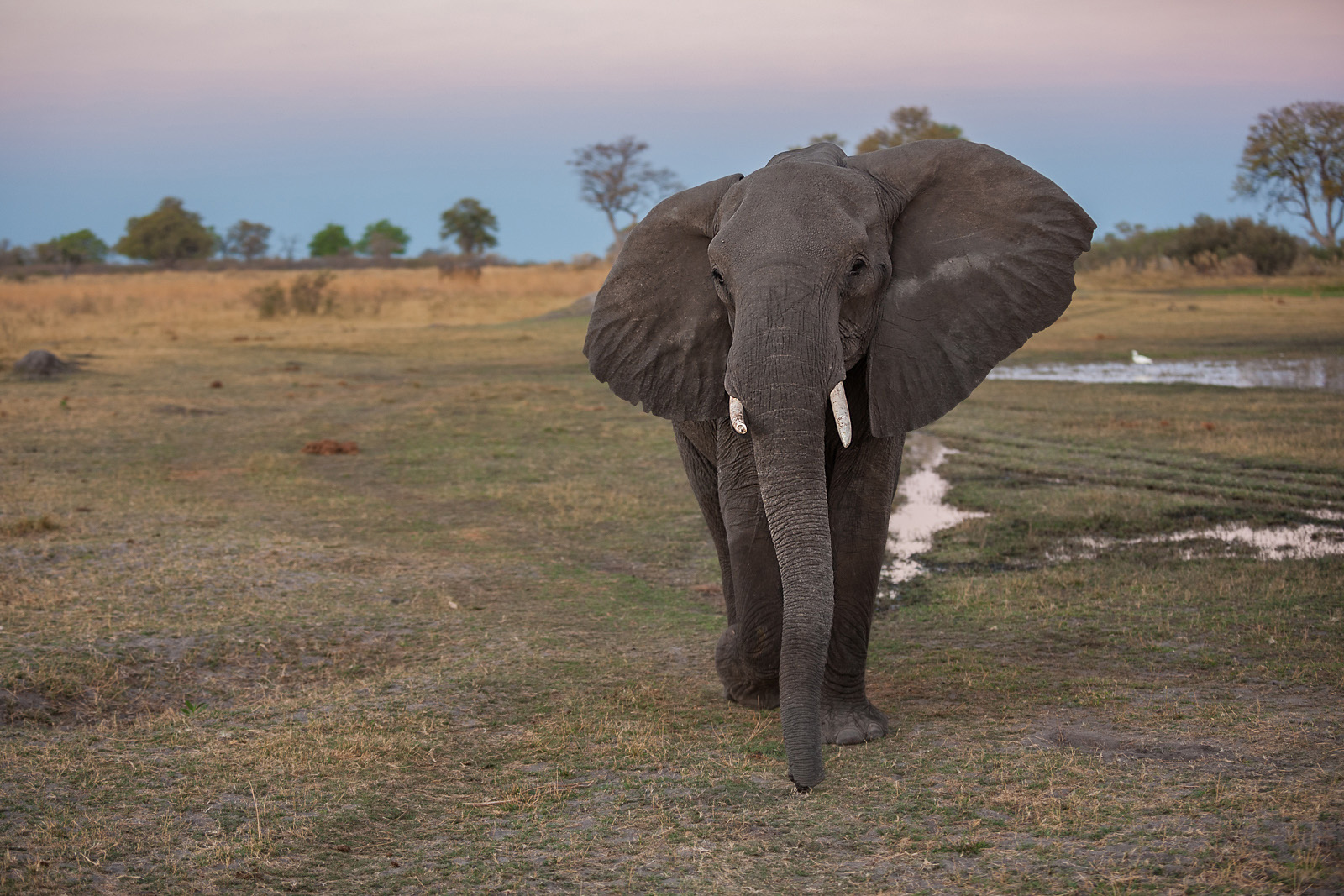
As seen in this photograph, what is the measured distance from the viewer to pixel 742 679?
17.9 feet

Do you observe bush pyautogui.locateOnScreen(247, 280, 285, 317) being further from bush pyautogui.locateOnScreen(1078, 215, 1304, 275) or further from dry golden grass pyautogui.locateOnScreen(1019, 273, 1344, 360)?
bush pyautogui.locateOnScreen(1078, 215, 1304, 275)

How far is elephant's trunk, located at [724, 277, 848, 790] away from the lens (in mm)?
4262

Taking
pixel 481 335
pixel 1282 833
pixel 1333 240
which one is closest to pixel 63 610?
pixel 1282 833

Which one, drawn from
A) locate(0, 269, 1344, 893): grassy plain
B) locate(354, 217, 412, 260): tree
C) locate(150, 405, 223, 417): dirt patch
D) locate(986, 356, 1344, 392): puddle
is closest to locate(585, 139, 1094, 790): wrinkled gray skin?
locate(0, 269, 1344, 893): grassy plain

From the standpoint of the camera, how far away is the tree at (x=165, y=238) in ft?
210

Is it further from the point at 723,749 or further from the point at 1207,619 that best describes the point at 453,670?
the point at 1207,619

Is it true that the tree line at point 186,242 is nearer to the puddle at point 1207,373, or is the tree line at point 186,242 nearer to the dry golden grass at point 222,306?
the dry golden grass at point 222,306

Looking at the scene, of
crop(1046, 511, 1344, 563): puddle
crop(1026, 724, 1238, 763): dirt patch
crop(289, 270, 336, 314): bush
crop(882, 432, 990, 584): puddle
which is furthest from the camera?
crop(289, 270, 336, 314): bush

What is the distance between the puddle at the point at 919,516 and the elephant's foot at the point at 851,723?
116 inches

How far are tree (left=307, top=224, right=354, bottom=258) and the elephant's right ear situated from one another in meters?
90.2

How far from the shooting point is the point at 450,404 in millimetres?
16484

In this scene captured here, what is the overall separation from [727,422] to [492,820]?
6.10ft

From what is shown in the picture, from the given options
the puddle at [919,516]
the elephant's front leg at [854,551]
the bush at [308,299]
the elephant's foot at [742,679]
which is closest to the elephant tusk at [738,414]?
the elephant's front leg at [854,551]

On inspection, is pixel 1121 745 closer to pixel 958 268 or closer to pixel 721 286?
pixel 958 268
